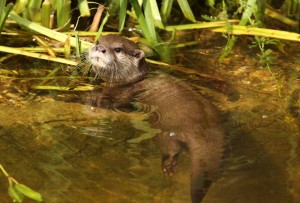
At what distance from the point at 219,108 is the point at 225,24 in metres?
0.91

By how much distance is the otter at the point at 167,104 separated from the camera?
2.64m

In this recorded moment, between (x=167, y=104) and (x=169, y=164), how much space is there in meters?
0.67

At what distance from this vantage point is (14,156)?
263 cm

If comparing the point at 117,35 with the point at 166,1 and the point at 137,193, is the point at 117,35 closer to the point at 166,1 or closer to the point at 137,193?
the point at 166,1

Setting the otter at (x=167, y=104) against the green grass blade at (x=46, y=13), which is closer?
the otter at (x=167, y=104)

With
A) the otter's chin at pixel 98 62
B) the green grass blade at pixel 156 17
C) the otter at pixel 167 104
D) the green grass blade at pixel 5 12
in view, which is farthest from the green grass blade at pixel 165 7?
the green grass blade at pixel 5 12

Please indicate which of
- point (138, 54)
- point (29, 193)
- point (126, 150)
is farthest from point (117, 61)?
point (29, 193)

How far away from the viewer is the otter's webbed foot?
258 cm

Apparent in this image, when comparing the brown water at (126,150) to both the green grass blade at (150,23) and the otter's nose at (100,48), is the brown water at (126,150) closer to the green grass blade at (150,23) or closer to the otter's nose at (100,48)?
the otter's nose at (100,48)

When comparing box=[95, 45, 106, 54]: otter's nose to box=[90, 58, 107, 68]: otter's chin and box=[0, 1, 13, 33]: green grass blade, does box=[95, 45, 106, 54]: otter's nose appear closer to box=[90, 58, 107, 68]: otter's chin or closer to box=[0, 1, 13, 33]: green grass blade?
box=[90, 58, 107, 68]: otter's chin

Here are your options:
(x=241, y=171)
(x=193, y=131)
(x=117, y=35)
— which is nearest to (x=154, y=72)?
(x=117, y=35)

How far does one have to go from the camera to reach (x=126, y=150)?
9.08ft

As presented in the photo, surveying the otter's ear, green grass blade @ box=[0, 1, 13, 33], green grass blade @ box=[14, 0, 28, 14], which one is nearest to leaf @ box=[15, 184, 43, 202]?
green grass blade @ box=[0, 1, 13, 33]

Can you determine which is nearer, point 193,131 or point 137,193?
point 137,193
